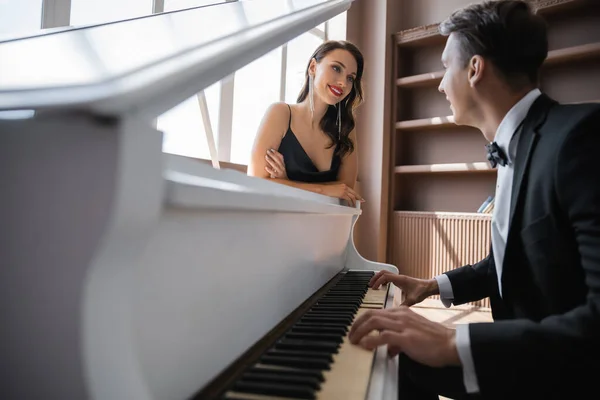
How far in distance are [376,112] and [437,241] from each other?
135 cm

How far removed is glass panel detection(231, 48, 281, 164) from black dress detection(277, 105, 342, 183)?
1.36m

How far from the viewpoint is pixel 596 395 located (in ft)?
2.43

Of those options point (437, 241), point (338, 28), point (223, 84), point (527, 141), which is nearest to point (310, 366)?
point (527, 141)

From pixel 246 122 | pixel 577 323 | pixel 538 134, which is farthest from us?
pixel 246 122

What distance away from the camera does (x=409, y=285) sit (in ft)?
4.70

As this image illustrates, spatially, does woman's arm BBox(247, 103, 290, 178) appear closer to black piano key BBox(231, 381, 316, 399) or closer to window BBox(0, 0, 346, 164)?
window BBox(0, 0, 346, 164)

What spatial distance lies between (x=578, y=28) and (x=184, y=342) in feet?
14.0

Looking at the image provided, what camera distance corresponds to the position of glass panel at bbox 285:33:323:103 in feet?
13.6

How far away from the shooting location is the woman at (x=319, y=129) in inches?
84.0

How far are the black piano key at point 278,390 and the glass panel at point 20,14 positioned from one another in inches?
86.7

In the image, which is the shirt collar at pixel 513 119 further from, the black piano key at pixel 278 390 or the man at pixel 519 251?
the black piano key at pixel 278 390

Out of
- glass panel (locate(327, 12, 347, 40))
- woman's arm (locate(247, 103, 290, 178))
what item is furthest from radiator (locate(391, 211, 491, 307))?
woman's arm (locate(247, 103, 290, 178))

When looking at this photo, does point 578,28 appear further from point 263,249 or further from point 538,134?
point 263,249

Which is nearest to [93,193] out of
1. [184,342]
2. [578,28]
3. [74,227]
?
[74,227]
